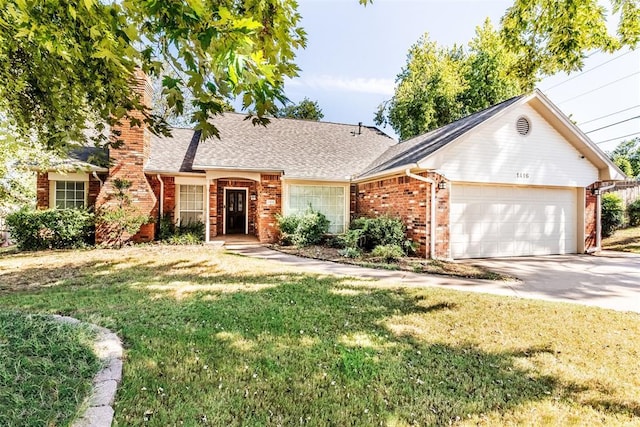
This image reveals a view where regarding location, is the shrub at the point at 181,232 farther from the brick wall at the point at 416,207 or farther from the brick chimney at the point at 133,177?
the brick wall at the point at 416,207

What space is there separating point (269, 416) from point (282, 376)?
550 mm

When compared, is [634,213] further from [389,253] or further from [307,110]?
[307,110]

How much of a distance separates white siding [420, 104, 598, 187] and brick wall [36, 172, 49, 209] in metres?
13.2

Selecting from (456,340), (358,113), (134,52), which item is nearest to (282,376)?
(456,340)

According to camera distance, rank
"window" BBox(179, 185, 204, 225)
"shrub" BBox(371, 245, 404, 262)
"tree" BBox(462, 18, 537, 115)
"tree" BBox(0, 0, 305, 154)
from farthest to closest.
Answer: "tree" BBox(462, 18, 537, 115)
"window" BBox(179, 185, 204, 225)
"shrub" BBox(371, 245, 404, 262)
"tree" BBox(0, 0, 305, 154)

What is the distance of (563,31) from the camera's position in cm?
663

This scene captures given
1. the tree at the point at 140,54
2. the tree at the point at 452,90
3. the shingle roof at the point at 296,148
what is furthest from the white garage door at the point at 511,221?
the tree at the point at 452,90

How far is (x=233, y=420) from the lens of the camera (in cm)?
227

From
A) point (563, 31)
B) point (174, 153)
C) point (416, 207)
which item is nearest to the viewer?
point (563, 31)

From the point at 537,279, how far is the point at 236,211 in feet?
41.2

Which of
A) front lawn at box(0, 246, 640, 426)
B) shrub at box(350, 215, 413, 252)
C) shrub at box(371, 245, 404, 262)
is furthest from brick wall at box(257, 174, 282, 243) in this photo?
front lawn at box(0, 246, 640, 426)

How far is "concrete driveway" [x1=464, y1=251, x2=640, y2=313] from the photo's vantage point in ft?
18.5

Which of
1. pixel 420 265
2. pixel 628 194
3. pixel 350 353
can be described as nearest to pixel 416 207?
pixel 420 265

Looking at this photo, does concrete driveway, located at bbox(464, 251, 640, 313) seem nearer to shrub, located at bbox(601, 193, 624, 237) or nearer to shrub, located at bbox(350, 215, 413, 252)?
shrub, located at bbox(350, 215, 413, 252)
